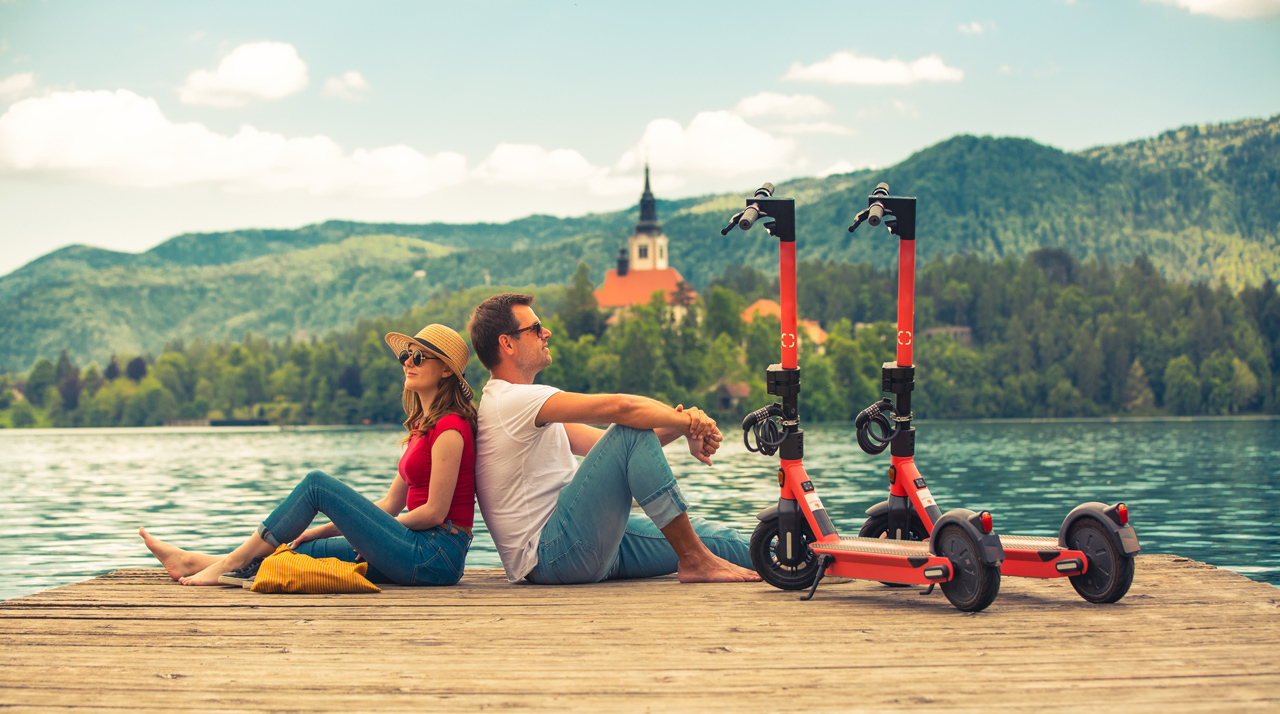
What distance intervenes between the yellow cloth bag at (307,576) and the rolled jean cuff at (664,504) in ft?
4.92

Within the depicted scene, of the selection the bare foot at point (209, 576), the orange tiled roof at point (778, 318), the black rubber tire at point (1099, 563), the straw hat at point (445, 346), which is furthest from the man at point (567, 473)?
Answer: the orange tiled roof at point (778, 318)

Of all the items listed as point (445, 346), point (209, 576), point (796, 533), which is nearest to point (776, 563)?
point (796, 533)

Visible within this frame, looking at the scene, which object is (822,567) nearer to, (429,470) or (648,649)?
(648,649)

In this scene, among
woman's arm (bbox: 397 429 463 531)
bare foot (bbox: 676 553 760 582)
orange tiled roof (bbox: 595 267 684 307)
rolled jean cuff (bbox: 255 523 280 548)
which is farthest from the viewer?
orange tiled roof (bbox: 595 267 684 307)

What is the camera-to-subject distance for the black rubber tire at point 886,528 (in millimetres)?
5707

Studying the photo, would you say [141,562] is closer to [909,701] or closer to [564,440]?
[564,440]

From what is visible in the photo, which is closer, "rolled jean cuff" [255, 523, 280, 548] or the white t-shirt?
the white t-shirt

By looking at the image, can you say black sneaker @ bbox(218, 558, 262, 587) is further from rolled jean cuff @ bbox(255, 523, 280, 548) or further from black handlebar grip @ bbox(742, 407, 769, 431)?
black handlebar grip @ bbox(742, 407, 769, 431)

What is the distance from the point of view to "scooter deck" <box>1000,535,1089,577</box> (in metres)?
4.96

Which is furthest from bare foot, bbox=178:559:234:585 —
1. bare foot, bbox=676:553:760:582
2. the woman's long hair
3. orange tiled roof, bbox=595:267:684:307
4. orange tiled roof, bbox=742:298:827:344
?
orange tiled roof, bbox=595:267:684:307

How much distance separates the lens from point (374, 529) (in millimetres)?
5609

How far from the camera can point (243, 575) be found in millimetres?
5953

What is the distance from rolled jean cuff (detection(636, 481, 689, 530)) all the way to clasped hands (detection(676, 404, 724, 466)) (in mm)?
218

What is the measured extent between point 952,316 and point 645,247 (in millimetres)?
45618
